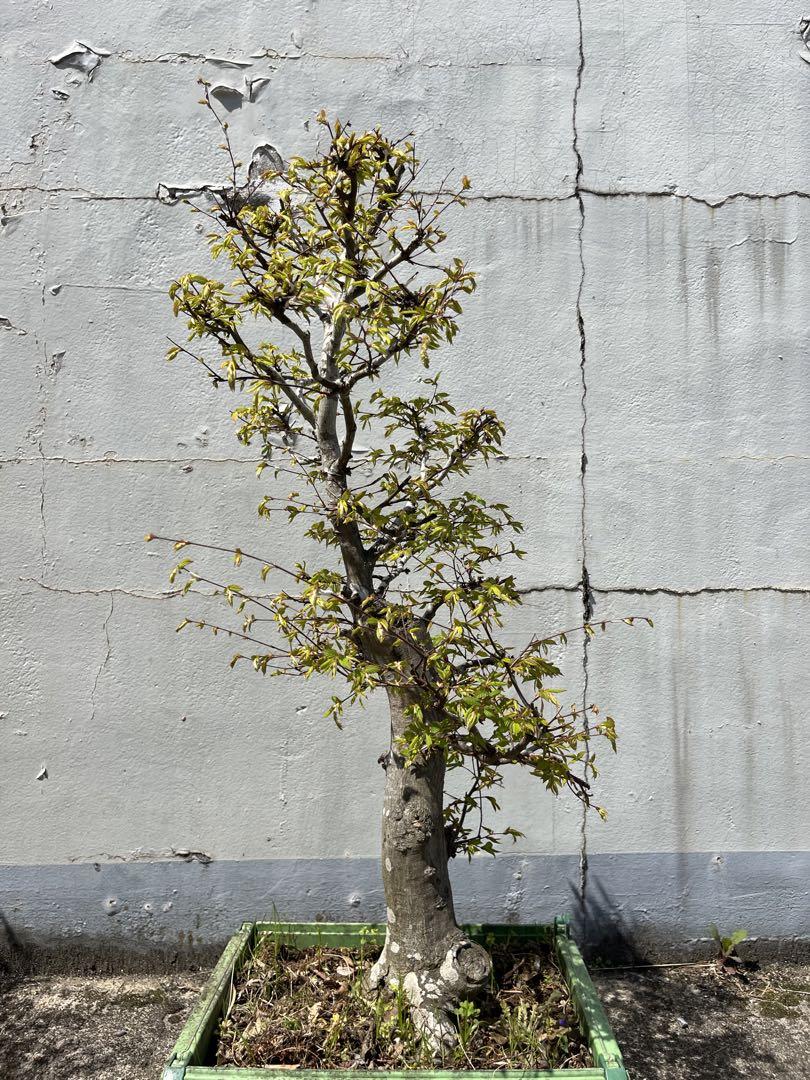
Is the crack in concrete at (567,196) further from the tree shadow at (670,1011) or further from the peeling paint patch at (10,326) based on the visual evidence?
the tree shadow at (670,1011)

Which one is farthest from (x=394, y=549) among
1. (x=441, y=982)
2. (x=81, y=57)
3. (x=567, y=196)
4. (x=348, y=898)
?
(x=81, y=57)

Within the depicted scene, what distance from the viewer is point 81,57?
3107mm

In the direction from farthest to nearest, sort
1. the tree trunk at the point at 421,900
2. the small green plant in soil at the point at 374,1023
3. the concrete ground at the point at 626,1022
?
the concrete ground at the point at 626,1022, the tree trunk at the point at 421,900, the small green plant in soil at the point at 374,1023

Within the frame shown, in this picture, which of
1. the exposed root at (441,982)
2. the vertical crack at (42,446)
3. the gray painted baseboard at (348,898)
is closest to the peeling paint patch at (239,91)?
the vertical crack at (42,446)

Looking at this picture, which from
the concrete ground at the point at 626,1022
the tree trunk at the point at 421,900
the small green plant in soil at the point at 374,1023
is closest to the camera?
the small green plant in soil at the point at 374,1023

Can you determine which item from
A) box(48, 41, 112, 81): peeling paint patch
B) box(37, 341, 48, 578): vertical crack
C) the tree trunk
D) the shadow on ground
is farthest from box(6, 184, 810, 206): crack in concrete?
the shadow on ground

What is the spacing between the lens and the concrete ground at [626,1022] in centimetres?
263

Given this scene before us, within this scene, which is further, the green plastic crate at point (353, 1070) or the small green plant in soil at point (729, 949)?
the small green plant in soil at point (729, 949)

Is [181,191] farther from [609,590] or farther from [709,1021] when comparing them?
[709,1021]

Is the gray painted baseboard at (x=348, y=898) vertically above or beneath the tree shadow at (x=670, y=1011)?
above

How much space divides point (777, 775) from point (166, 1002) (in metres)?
2.13

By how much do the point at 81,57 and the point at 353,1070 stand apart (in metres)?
3.15

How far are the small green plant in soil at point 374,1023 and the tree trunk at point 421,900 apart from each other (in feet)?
0.13

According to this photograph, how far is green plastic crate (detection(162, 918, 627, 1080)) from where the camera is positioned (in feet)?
5.72
